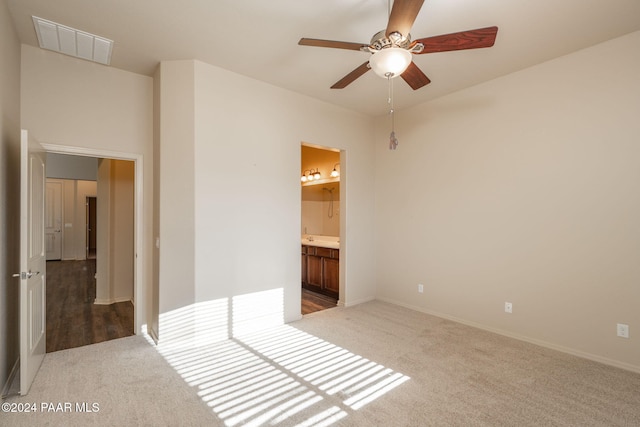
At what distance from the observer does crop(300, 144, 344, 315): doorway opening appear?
4910 millimetres

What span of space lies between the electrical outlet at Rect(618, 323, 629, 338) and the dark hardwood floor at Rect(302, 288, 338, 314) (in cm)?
311

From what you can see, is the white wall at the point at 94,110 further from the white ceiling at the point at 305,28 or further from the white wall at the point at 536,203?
the white wall at the point at 536,203

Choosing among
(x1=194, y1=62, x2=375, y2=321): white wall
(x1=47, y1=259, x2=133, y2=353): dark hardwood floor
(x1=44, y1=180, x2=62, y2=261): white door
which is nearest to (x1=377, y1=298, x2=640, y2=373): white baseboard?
(x1=194, y1=62, x2=375, y2=321): white wall

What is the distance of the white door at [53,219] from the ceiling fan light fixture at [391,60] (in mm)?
10484

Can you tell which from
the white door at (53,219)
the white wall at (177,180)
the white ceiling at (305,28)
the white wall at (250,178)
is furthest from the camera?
the white door at (53,219)

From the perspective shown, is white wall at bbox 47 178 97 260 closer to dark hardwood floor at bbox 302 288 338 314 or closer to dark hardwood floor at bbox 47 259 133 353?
dark hardwood floor at bbox 47 259 133 353

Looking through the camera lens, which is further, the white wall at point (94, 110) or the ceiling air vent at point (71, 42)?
the white wall at point (94, 110)

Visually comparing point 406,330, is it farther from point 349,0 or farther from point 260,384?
point 349,0

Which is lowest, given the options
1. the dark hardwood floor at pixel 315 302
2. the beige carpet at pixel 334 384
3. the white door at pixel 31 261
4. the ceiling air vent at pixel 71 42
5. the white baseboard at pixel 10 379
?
the dark hardwood floor at pixel 315 302

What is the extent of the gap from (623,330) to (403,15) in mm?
3233

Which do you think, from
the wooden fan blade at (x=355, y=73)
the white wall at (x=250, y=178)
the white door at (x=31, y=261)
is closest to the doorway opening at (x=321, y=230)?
the white wall at (x=250, y=178)

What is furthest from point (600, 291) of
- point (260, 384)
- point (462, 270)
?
point (260, 384)

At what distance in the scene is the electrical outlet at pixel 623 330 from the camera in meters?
2.73

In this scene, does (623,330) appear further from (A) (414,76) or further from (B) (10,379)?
(B) (10,379)
